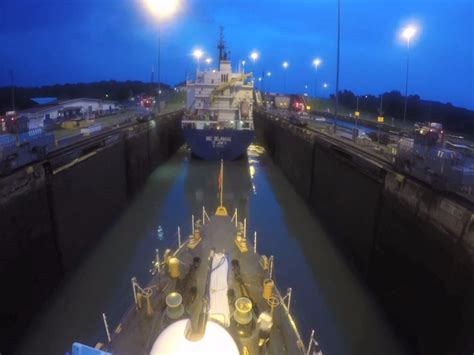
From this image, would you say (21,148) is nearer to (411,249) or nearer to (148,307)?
(148,307)

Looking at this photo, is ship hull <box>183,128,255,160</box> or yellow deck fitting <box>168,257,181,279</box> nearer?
yellow deck fitting <box>168,257,181,279</box>

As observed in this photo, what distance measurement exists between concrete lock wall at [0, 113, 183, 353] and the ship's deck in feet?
13.5

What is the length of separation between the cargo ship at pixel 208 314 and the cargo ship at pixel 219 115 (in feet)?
74.2

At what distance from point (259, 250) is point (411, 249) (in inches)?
278

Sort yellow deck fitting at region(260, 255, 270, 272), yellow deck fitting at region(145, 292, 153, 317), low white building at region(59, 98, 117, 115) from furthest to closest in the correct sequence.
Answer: low white building at region(59, 98, 117, 115), yellow deck fitting at region(260, 255, 270, 272), yellow deck fitting at region(145, 292, 153, 317)

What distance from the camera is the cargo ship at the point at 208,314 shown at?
3.80m

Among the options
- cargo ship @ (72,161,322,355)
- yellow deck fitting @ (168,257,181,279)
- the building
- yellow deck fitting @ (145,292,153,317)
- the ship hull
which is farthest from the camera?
the building

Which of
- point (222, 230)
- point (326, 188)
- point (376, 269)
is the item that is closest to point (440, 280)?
point (376, 269)

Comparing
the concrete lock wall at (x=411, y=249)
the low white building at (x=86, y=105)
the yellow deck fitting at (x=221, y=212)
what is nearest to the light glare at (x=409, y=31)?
the concrete lock wall at (x=411, y=249)

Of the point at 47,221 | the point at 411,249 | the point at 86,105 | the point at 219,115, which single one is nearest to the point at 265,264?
the point at 411,249

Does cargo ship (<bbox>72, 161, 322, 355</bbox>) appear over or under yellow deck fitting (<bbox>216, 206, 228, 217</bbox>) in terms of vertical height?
under

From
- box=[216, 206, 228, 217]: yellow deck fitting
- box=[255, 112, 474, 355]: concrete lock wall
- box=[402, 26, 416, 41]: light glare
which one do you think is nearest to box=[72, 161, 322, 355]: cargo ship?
box=[216, 206, 228, 217]: yellow deck fitting

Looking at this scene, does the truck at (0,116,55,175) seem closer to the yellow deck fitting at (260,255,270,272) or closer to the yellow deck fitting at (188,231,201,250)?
the yellow deck fitting at (188,231,201,250)

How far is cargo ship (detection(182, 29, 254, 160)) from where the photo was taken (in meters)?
30.3
